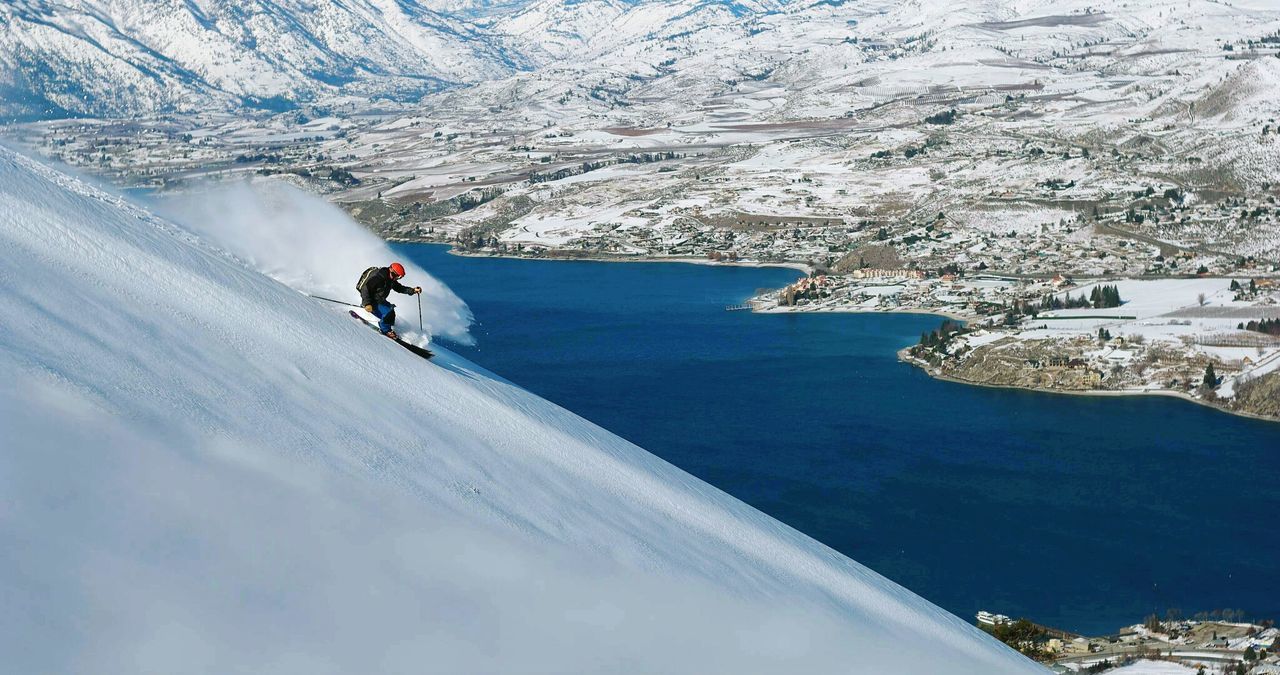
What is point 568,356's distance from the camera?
39.3 metres

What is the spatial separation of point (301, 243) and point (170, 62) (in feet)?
552

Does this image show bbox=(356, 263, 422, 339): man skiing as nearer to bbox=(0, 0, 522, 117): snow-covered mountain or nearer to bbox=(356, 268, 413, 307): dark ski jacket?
bbox=(356, 268, 413, 307): dark ski jacket

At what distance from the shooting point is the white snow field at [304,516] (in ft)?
8.78

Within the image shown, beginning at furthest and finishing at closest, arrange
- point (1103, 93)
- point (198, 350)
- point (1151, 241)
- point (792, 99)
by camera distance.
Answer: point (792, 99), point (1103, 93), point (1151, 241), point (198, 350)

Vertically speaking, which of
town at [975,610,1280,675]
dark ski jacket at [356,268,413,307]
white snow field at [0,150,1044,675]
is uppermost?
dark ski jacket at [356,268,413,307]

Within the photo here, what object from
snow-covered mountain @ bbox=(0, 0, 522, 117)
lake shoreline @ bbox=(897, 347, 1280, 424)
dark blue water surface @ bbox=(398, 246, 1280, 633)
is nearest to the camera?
dark blue water surface @ bbox=(398, 246, 1280, 633)

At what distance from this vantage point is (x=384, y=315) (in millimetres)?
6305

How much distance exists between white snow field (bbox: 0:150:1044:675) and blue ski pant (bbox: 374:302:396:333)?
0.72 meters

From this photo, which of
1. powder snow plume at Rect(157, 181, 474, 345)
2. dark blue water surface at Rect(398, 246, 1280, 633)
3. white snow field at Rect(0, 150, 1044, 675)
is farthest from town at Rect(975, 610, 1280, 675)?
white snow field at Rect(0, 150, 1044, 675)

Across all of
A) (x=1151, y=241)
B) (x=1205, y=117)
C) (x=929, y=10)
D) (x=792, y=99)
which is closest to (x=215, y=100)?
(x=792, y=99)

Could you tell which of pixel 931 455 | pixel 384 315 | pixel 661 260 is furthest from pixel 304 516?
pixel 661 260

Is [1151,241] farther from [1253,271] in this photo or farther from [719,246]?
[719,246]

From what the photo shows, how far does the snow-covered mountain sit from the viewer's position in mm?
135250

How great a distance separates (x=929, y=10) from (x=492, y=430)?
563 feet
